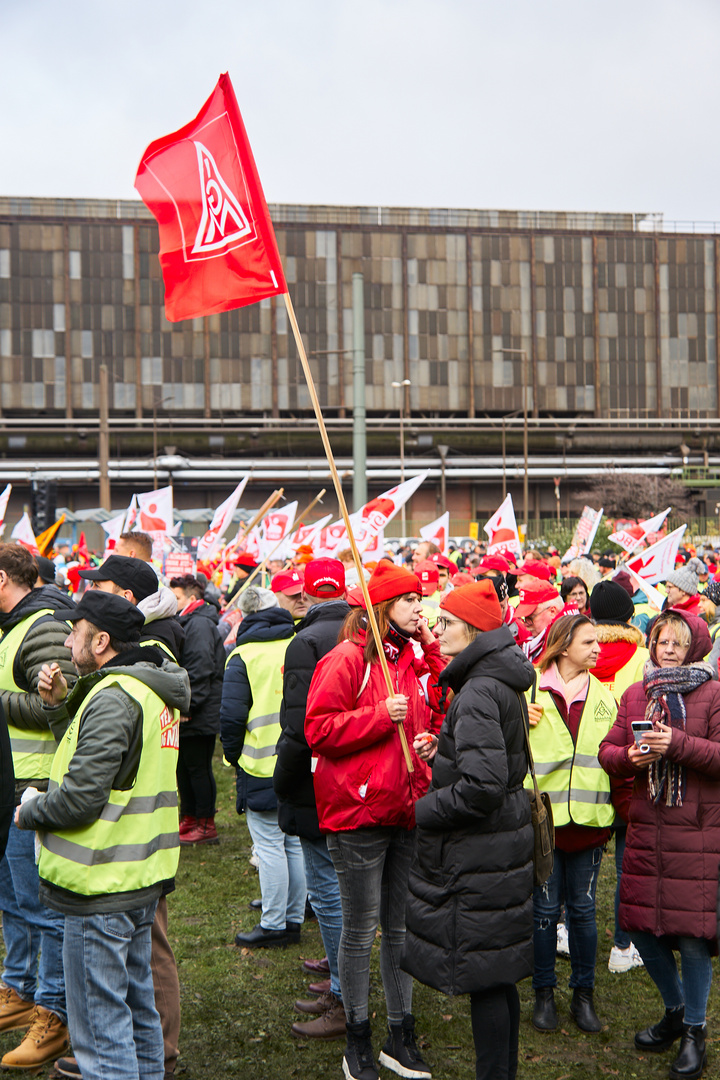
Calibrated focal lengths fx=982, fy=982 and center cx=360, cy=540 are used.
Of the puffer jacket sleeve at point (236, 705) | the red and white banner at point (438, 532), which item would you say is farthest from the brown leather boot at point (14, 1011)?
the red and white banner at point (438, 532)

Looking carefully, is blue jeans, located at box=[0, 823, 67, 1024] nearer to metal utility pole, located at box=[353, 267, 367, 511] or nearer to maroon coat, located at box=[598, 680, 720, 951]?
maroon coat, located at box=[598, 680, 720, 951]

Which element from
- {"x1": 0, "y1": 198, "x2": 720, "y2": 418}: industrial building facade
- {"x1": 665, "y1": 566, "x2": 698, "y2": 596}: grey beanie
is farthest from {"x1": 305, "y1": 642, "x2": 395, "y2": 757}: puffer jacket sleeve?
{"x1": 0, "y1": 198, "x2": 720, "y2": 418}: industrial building facade

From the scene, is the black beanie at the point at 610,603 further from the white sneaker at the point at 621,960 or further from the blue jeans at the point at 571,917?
the white sneaker at the point at 621,960

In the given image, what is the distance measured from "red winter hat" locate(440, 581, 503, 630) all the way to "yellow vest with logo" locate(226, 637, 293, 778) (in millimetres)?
2288

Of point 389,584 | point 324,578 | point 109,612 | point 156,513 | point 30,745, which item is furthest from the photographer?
point 156,513

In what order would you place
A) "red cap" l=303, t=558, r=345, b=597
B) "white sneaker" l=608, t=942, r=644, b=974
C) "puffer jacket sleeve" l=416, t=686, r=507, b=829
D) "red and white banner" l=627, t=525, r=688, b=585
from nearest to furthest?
"puffer jacket sleeve" l=416, t=686, r=507, b=829 < "red cap" l=303, t=558, r=345, b=597 < "white sneaker" l=608, t=942, r=644, b=974 < "red and white banner" l=627, t=525, r=688, b=585

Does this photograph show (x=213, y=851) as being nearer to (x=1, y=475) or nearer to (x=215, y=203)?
(x=215, y=203)

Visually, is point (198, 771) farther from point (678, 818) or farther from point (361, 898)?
point (678, 818)

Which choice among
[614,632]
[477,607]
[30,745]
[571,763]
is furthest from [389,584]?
[614,632]

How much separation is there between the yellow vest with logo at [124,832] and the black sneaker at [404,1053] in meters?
1.44

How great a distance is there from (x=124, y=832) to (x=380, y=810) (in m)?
1.09

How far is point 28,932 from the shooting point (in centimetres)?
448

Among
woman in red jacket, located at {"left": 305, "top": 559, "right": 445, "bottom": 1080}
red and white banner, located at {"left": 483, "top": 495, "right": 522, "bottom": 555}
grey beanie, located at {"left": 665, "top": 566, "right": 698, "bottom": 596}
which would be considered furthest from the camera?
red and white banner, located at {"left": 483, "top": 495, "right": 522, "bottom": 555}

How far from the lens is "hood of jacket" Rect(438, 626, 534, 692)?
11.6ft
